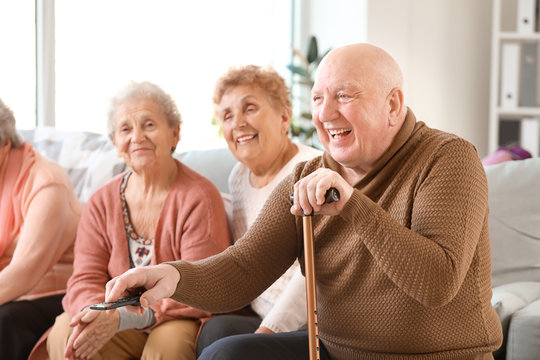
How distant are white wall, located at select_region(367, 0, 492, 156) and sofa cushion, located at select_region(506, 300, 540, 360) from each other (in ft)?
8.58

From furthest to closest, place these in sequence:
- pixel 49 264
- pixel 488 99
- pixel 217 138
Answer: pixel 488 99 → pixel 217 138 → pixel 49 264

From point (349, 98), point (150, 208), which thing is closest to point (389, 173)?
point (349, 98)

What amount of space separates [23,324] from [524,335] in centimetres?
141

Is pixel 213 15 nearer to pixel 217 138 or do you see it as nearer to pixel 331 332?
pixel 217 138

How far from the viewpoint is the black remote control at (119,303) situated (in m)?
1.29

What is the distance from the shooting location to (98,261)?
2061 millimetres

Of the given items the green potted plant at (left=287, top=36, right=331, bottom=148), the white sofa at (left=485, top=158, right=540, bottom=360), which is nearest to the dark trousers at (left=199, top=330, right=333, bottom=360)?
the white sofa at (left=485, top=158, right=540, bottom=360)

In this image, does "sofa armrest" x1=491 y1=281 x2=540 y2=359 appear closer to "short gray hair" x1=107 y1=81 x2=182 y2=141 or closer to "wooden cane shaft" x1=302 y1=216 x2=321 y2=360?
"wooden cane shaft" x1=302 y1=216 x2=321 y2=360

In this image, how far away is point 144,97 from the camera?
83.7 inches

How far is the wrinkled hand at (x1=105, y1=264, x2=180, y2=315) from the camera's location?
1349mm

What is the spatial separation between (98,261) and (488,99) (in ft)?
11.0

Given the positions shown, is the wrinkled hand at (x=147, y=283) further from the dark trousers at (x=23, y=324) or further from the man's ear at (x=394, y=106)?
the dark trousers at (x=23, y=324)

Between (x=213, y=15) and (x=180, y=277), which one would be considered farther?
(x=213, y=15)

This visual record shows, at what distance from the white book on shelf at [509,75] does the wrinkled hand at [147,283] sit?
10.9 feet
